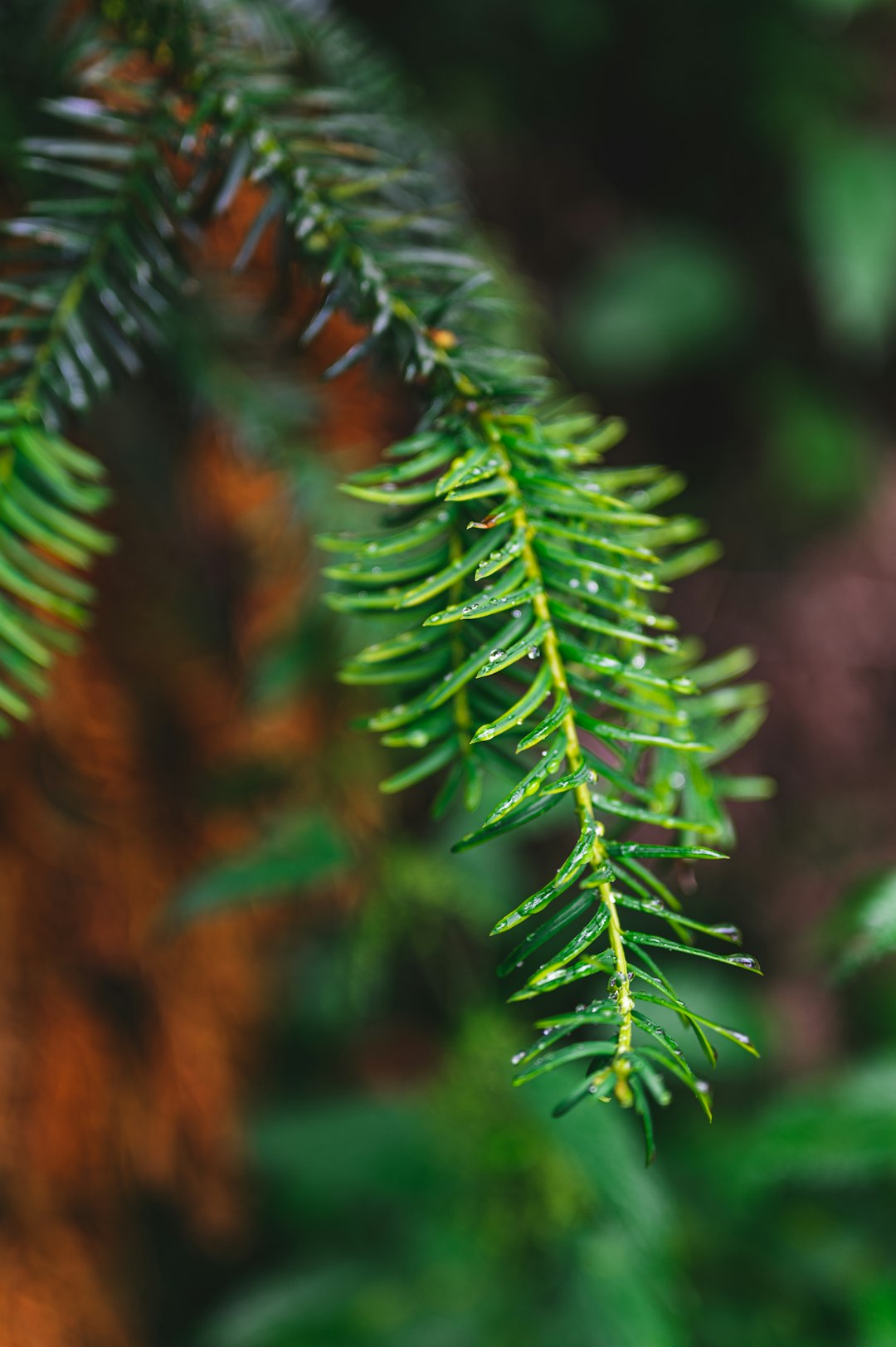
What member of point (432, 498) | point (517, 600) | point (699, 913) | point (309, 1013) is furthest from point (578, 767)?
point (699, 913)

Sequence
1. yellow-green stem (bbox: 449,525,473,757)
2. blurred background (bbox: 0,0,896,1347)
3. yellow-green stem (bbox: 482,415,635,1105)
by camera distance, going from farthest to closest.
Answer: blurred background (bbox: 0,0,896,1347) < yellow-green stem (bbox: 449,525,473,757) < yellow-green stem (bbox: 482,415,635,1105)

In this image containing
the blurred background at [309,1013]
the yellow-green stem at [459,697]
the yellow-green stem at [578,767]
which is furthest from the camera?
the blurred background at [309,1013]

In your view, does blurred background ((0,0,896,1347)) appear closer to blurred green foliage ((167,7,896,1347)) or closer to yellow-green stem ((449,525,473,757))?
blurred green foliage ((167,7,896,1347))

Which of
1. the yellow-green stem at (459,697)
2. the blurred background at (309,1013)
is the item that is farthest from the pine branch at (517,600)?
the blurred background at (309,1013)

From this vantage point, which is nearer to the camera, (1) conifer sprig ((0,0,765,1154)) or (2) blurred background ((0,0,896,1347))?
(1) conifer sprig ((0,0,765,1154))

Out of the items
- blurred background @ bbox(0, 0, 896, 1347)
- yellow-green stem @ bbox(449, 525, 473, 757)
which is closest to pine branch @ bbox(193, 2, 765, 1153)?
yellow-green stem @ bbox(449, 525, 473, 757)

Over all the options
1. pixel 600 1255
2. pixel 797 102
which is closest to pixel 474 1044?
pixel 600 1255

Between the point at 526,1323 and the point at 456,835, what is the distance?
2.16 feet

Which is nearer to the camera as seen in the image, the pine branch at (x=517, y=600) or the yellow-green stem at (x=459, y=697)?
the pine branch at (x=517, y=600)

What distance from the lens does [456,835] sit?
149 cm

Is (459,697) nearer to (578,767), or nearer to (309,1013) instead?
(578,767)

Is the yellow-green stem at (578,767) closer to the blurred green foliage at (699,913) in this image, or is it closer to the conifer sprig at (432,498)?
the conifer sprig at (432,498)

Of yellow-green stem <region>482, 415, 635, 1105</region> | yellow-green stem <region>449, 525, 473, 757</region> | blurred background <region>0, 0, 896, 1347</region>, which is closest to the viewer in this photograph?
yellow-green stem <region>482, 415, 635, 1105</region>

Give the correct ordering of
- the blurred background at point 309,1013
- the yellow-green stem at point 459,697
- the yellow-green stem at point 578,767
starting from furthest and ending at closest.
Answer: the blurred background at point 309,1013, the yellow-green stem at point 459,697, the yellow-green stem at point 578,767
